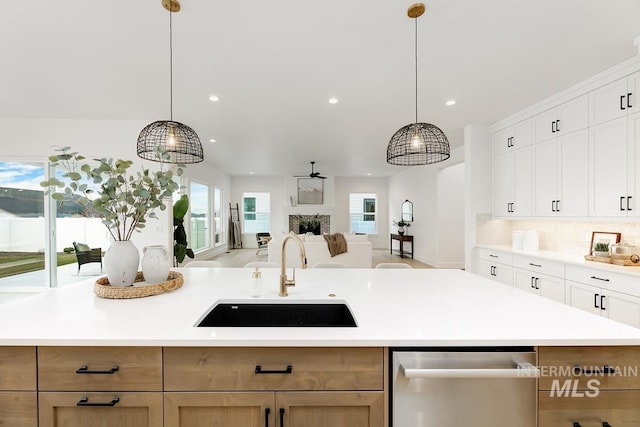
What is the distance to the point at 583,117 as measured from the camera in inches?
121

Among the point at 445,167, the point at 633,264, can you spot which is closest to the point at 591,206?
the point at 633,264

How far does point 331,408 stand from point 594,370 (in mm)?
952

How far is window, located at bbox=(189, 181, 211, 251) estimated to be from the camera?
7305mm

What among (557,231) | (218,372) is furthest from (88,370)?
(557,231)

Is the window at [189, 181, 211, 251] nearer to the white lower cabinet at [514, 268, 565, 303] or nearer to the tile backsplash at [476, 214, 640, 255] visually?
the tile backsplash at [476, 214, 640, 255]

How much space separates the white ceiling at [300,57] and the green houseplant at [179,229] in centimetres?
132

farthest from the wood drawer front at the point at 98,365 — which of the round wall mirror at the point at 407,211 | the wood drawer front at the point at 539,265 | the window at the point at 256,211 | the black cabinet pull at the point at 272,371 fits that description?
the window at the point at 256,211

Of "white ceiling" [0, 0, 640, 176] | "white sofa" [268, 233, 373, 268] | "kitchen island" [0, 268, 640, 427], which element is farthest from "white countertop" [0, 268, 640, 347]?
"white sofa" [268, 233, 373, 268]

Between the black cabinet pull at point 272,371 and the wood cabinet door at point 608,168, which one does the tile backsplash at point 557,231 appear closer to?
the wood cabinet door at point 608,168

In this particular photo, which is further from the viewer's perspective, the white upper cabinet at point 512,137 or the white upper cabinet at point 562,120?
the white upper cabinet at point 512,137

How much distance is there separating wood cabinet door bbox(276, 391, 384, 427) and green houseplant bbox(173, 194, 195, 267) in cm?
425

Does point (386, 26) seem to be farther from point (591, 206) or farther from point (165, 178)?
point (591, 206)

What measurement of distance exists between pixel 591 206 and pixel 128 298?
4105 millimetres

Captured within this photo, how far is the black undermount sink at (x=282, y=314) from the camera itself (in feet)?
5.16
